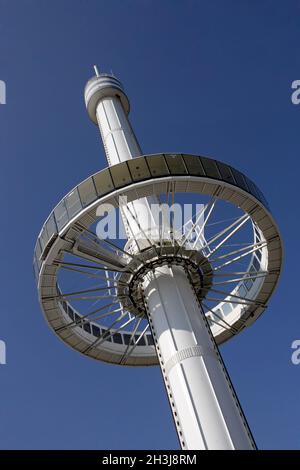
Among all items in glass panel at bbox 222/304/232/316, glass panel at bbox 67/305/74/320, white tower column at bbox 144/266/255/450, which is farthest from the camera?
glass panel at bbox 222/304/232/316

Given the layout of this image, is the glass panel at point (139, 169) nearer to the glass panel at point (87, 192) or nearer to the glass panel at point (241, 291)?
the glass panel at point (87, 192)

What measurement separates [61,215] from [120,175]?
3.71 meters

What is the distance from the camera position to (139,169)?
77.9 ft

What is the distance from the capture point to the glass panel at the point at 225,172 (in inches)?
975

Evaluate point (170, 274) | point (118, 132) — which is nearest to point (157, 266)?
point (170, 274)

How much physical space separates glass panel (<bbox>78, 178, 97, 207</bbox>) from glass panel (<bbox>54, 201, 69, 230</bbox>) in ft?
3.88

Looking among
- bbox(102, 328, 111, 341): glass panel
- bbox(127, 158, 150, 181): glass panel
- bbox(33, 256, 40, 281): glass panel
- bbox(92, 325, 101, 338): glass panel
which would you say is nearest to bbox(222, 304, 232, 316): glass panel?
bbox(102, 328, 111, 341): glass panel

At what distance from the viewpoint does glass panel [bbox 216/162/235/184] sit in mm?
24766

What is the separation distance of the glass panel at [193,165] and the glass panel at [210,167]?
23cm

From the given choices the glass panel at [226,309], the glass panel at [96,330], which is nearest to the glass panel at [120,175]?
the glass panel at [96,330]

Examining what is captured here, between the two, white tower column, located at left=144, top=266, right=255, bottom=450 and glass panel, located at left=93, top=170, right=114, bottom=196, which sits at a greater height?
glass panel, located at left=93, top=170, right=114, bottom=196

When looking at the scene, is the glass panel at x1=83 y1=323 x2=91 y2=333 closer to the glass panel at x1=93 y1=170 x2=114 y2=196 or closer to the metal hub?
the metal hub

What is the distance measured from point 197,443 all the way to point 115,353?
1190 centimetres
